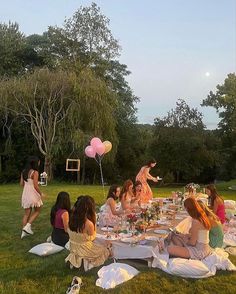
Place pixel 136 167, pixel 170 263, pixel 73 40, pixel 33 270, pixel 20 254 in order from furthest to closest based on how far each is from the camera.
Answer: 1. pixel 136 167
2. pixel 73 40
3. pixel 20 254
4. pixel 33 270
5. pixel 170 263

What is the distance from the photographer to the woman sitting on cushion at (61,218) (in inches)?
274

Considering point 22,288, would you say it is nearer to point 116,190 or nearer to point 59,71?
point 116,190

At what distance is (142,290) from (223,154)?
79.6 feet

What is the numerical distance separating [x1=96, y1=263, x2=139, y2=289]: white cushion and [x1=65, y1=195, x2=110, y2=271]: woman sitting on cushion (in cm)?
27

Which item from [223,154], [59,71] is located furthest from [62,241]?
[223,154]

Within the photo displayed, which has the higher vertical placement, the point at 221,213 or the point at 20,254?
the point at 221,213

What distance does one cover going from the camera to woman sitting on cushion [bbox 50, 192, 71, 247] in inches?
274

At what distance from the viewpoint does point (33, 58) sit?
2892 centimetres

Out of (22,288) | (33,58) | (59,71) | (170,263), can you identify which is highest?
(33,58)

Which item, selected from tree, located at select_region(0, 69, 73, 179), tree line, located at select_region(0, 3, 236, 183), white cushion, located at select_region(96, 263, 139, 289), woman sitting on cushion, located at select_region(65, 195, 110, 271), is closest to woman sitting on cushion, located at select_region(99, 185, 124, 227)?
woman sitting on cushion, located at select_region(65, 195, 110, 271)

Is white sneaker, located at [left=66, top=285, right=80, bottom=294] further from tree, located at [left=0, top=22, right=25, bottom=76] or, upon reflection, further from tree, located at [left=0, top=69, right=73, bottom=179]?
tree, located at [left=0, top=22, right=25, bottom=76]

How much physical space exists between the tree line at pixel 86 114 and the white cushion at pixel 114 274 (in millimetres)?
15129

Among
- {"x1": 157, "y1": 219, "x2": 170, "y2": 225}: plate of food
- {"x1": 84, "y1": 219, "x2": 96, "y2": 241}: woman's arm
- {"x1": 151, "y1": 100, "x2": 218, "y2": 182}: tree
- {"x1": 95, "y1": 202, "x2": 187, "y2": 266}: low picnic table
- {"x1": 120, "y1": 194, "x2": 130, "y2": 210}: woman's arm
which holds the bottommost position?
{"x1": 95, "y1": 202, "x2": 187, "y2": 266}: low picnic table

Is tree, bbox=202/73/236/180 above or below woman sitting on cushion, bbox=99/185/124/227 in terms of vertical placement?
above
